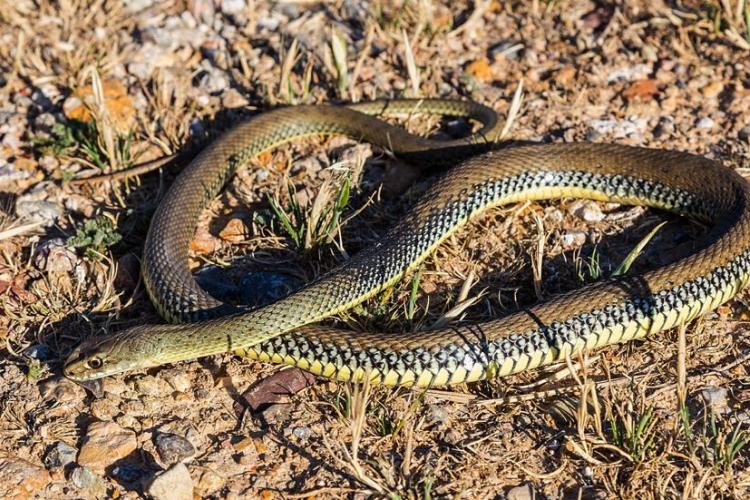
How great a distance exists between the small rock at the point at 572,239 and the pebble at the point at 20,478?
14.2 feet

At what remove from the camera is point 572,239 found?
7.36m

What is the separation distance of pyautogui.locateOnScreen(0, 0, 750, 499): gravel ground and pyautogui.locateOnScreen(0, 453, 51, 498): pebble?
0.04ft

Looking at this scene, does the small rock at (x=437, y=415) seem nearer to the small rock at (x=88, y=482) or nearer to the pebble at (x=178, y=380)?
the pebble at (x=178, y=380)

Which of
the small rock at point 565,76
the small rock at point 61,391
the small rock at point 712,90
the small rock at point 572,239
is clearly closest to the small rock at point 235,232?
the small rock at point 61,391

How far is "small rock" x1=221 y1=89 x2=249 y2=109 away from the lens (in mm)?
8969

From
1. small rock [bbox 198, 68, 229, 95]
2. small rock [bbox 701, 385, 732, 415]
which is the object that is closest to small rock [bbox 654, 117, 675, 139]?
small rock [bbox 701, 385, 732, 415]

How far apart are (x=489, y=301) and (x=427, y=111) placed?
2.66m

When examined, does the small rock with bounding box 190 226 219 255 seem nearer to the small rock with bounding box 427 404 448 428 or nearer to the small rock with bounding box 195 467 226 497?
the small rock with bounding box 195 467 226 497


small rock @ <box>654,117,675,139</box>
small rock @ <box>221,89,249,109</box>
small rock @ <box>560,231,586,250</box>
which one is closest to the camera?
small rock @ <box>560,231,586,250</box>

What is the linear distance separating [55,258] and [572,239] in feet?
14.0

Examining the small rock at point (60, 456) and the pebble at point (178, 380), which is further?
the pebble at point (178, 380)

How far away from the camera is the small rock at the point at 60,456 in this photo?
5.68m

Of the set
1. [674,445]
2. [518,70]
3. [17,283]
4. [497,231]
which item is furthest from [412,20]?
[674,445]

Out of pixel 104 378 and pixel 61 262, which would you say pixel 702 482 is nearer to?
pixel 104 378
